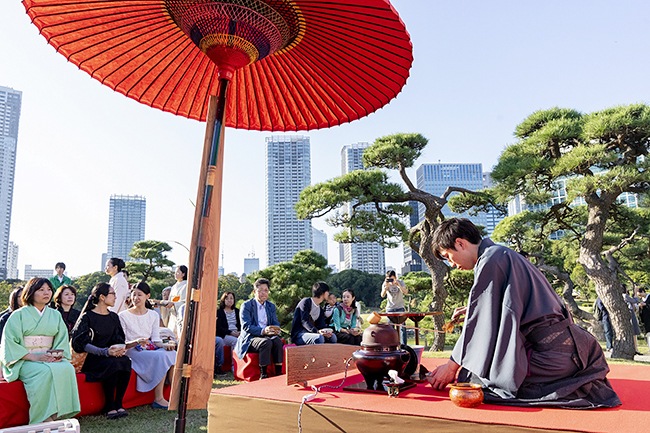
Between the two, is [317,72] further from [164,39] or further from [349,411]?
[349,411]

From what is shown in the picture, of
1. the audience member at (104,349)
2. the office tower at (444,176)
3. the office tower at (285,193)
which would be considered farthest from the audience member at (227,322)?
the office tower at (444,176)

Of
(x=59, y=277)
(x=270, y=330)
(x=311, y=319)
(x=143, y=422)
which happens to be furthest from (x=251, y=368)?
(x=59, y=277)

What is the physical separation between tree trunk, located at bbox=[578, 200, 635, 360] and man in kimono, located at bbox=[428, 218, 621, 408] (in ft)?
26.7

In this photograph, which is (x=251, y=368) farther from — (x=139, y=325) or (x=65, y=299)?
(x=65, y=299)

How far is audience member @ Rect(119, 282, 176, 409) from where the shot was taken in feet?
13.6

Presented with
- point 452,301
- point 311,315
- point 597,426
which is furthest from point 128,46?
point 452,301

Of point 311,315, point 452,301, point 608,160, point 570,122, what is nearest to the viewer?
point 311,315

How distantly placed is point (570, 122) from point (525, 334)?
8.43 m

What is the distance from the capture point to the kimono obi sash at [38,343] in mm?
3439

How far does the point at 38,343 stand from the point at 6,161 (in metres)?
57.8

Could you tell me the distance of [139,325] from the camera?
4.55 m

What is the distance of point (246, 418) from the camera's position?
184cm

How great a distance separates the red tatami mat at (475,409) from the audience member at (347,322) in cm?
388

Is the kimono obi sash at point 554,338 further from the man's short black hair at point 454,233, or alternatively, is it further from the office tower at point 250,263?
the office tower at point 250,263
